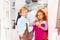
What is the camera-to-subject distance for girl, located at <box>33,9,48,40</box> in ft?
1.92

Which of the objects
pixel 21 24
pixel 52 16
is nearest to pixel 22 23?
pixel 21 24

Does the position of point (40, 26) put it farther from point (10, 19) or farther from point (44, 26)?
point (10, 19)

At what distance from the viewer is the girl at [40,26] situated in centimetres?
59

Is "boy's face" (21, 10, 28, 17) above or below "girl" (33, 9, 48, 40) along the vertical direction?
above

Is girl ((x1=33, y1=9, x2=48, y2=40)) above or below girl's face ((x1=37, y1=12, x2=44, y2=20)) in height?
below

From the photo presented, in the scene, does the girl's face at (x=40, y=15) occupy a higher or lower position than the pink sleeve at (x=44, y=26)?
higher

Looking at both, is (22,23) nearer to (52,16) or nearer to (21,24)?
(21,24)

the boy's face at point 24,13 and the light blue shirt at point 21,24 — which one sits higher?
the boy's face at point 24,13

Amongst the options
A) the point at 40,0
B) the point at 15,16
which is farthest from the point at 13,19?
the point at 40,0

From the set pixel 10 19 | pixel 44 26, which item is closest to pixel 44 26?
pixel 44 26

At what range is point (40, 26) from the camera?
0.59 meters

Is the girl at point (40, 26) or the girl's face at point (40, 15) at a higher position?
the girl's face at point (40, 15)

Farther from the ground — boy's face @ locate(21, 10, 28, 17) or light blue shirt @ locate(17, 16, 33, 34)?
boy's face @ locate(21, 10, 28, 17)

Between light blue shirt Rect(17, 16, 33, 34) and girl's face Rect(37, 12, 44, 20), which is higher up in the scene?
girl's face Rect(37, 12, 44, 20)
